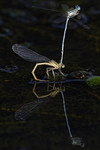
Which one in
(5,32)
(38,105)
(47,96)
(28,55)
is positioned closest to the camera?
(38,105)

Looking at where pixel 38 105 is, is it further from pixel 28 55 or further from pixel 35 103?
pixel 28 55

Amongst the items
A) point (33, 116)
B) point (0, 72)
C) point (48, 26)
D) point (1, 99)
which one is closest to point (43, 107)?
point (33, 116)

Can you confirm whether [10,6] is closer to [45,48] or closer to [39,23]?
[39,23]

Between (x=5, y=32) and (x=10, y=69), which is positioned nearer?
(x=10, y=69)

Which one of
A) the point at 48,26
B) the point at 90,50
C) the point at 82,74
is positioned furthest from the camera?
the point at 48,26

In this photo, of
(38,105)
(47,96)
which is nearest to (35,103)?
(38,105)

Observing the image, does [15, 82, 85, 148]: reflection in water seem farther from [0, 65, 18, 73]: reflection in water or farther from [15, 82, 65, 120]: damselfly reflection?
[0, 65, 18, 73]: reflection in water

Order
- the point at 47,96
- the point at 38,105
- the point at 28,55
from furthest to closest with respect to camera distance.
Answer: the point at 28,55, the point at 47,96, the point at 38,105

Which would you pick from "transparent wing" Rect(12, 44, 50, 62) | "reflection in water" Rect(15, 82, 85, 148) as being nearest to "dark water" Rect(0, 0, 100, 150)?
"reflection in water" Rect(15, 82, 85, 148)

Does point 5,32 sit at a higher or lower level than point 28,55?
higher
